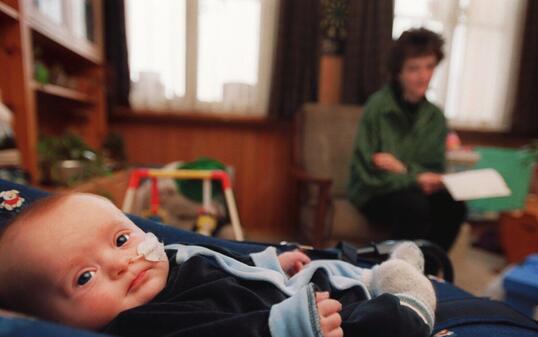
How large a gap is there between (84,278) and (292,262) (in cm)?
41

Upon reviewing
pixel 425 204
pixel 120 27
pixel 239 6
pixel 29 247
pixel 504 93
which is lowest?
pixel 425 204

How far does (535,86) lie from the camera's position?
102 inches

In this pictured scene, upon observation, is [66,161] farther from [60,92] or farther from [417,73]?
[417,73]

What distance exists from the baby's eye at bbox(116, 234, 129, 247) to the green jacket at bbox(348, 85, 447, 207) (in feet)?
3.94

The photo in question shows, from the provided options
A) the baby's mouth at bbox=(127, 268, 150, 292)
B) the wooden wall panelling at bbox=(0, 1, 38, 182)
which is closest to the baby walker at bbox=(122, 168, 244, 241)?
the wooden wall panelling at bbox=(0, 1, 38, 182)

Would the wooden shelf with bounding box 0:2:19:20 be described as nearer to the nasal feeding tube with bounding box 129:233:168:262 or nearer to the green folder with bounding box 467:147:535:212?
the nasal feeding tube with bounding box 129:233:168:262

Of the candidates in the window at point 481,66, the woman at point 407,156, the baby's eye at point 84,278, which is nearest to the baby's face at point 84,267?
the baby's eye at point 84,278

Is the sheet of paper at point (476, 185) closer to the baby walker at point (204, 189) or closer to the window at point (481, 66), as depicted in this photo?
the baby walker at point (204, 189)

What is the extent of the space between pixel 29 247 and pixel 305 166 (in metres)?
1.66

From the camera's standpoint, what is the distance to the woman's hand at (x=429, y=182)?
1468mm

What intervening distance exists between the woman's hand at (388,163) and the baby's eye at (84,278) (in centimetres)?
129

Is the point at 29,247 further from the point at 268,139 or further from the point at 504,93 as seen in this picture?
the point at 504,93

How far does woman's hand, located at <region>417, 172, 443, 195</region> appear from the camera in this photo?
1.47 metres

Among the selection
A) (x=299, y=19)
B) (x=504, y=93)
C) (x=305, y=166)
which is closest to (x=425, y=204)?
(x=305, y=166)
